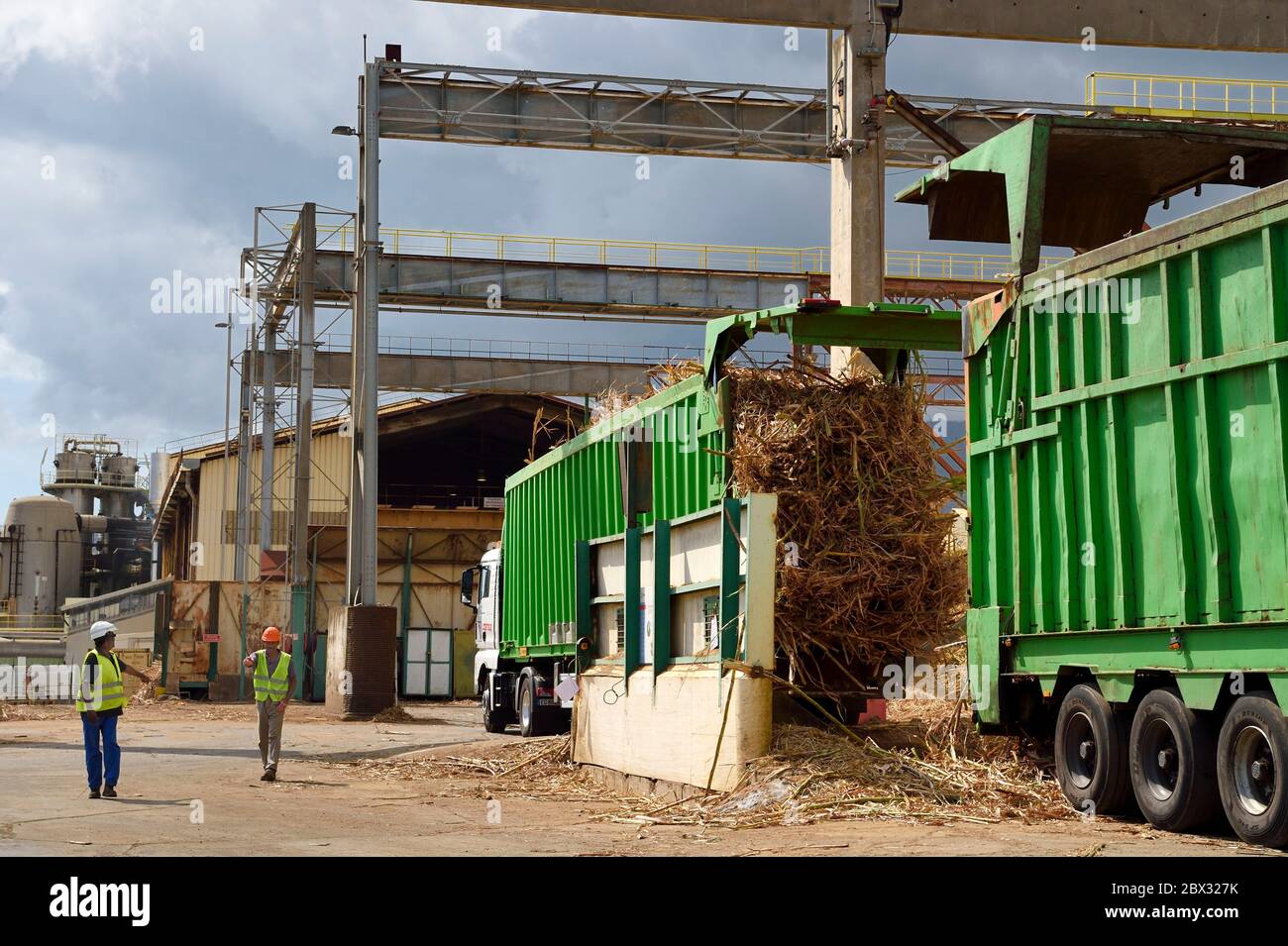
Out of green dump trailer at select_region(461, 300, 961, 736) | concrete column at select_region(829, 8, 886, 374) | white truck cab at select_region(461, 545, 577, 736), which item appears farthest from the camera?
white truck cab at select_region(461, 545, 577, 736)

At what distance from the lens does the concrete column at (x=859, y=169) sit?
18938 mm

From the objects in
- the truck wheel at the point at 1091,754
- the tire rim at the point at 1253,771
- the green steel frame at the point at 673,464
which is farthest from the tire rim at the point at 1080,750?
the green steel frame at the point at 673,464

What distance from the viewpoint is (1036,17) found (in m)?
20.9

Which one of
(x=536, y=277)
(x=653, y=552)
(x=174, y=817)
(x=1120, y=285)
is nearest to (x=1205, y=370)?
(x=1120, y=285)

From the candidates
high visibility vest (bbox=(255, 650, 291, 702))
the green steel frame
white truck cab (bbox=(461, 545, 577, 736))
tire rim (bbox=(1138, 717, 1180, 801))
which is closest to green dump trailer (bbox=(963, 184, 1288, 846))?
tire rim (bbox=(1138, 717, 1180, 801))

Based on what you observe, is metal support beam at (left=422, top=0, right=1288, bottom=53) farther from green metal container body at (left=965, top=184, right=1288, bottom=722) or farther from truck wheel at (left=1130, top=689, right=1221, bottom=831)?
truck wheel at (left=1130, top=689, right=1221, bottom=831)

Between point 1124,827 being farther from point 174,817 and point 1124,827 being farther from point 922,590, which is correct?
point 174,817

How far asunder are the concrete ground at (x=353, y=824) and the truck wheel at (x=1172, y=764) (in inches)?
6.8

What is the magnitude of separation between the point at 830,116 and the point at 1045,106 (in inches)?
345

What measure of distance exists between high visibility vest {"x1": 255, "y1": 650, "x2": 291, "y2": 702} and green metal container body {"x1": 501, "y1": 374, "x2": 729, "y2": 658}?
12.1ft

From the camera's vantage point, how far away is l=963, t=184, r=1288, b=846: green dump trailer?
8.30 meters

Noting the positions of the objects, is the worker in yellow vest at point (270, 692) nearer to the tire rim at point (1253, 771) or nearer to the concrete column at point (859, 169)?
the concrete column at point (859, 169)

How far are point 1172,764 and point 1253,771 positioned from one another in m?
0.91

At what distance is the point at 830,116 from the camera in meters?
19.8
